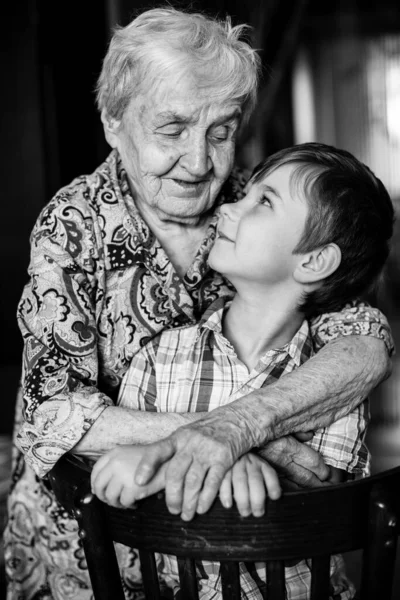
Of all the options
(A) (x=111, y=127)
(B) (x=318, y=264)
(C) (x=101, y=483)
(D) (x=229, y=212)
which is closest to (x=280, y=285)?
(B) (x=318, y=264)

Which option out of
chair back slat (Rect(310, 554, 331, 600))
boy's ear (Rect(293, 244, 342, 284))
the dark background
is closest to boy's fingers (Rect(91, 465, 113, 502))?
chair back slat (Rect(310, 554, 331, 600))

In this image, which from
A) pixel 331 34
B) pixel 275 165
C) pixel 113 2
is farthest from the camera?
pixel 331 34

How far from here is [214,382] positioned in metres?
1.55

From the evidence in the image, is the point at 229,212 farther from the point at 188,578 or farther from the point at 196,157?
the point at 188,578

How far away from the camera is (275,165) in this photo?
1581mm

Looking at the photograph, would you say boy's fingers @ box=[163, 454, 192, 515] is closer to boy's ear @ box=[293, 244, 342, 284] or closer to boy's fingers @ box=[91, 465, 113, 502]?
boy's fingers @ box=[91, 465, 113, 502]

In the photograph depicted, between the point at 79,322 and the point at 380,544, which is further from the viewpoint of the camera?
the point at 79,322

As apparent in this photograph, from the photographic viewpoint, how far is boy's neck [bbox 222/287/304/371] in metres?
1.60

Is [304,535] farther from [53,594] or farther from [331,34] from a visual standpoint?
[331,34]

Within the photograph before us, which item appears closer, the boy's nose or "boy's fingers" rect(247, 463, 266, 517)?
"boy's fingers" rect(247, 463, 266, 517)

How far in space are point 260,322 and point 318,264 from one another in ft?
0.59

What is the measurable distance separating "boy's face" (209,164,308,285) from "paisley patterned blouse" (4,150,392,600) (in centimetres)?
19

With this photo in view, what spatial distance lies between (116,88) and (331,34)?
9110 millimetres

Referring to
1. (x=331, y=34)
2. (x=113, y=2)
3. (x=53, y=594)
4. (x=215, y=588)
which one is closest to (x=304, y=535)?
(x=215, y=588)
